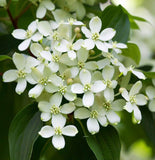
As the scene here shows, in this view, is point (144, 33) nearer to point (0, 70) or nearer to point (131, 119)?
point (131, 119)

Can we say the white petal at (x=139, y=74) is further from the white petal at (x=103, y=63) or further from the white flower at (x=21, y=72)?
the white flower at (x=21, y=72)

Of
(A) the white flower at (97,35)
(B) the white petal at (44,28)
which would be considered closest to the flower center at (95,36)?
(A) the white flower at (97,35)

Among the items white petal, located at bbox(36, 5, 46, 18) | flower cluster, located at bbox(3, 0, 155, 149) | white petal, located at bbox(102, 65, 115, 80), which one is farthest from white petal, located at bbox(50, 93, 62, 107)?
white petal, located at bbox(36, 5, 46, 18)

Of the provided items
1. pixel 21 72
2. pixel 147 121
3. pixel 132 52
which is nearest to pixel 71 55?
pixel 21 72

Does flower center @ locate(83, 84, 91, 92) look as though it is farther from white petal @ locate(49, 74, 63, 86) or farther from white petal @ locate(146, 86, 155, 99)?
white petal @ locate(146, 86, 155, 99)

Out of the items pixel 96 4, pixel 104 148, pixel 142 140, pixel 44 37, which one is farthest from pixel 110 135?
pixel 142 140

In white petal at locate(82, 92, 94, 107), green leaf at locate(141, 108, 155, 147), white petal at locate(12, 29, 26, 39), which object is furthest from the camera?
green leaf at locate(141, 108, 155, 147)
